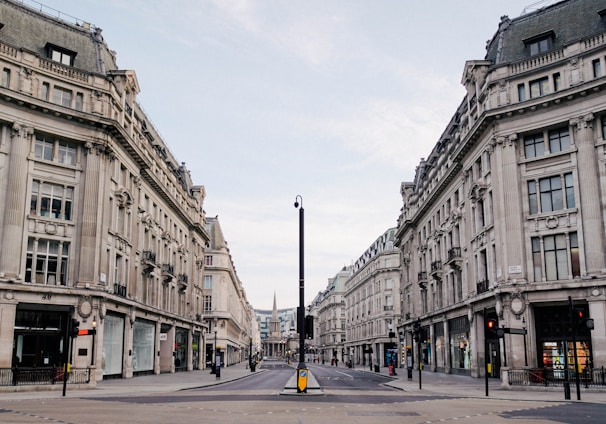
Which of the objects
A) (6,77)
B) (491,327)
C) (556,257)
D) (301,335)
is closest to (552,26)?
(556,257)

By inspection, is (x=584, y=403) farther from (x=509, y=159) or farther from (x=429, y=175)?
(x=429, y=175)

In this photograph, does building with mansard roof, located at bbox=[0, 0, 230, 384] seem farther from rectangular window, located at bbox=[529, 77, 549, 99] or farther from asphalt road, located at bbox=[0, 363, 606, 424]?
rectangular window, located at bbox=[529, 77, 549, 99]

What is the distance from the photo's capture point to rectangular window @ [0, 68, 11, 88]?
1516 inches

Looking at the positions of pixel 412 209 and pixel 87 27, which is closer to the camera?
pixel 87 27

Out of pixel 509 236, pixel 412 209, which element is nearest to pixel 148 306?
pixel 509 236

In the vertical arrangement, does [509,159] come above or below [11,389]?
above

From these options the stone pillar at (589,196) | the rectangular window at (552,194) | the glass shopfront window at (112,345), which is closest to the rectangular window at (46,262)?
the glass shopfront window at (112,345)

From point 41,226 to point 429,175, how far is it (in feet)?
133

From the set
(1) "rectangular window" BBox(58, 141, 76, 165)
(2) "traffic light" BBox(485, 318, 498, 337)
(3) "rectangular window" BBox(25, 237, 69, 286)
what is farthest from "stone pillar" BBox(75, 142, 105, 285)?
(2) "traffic light" BBox(485, 318, 498, 337)

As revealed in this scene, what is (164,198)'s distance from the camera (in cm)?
6231

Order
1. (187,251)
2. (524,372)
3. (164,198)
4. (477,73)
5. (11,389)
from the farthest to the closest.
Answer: (187,251)
(164,198)
(477,73)
(524,372)
(11,389)

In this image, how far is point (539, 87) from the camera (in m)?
41.1

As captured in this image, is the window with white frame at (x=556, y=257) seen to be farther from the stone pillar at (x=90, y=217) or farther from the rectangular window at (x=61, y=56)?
the rectangular window at (x=61, y=56)

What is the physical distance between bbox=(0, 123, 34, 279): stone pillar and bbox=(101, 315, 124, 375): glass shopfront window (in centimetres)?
862
